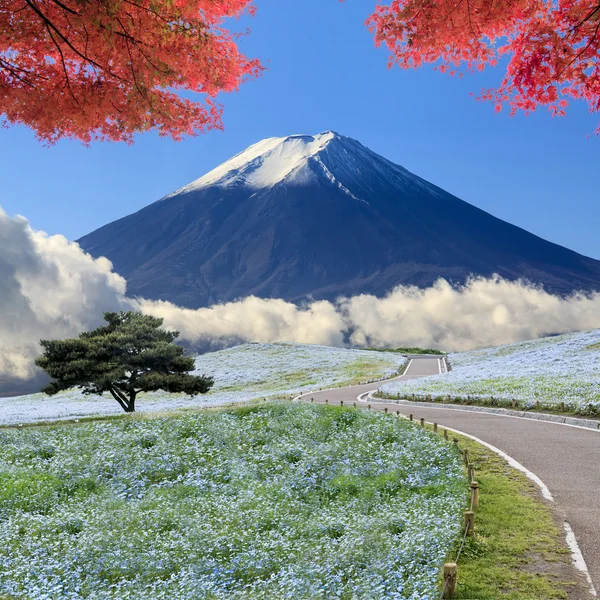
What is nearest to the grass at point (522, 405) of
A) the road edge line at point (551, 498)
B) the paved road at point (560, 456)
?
the paved road at point (560, 456)

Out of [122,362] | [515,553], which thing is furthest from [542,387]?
[122,362]

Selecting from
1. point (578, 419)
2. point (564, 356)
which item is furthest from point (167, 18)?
point (564, 356)

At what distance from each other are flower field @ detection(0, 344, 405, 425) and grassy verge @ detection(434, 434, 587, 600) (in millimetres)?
41308

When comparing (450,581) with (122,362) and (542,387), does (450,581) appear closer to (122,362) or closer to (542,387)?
(542,387)

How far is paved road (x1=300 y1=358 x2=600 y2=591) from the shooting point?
9.95m

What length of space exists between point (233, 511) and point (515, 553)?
5.38m

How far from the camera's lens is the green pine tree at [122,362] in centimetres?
3569

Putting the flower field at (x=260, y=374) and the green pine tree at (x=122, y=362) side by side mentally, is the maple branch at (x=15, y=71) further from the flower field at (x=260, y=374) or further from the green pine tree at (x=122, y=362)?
the flower field at (x=260, y=374)

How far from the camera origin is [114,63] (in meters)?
12.0

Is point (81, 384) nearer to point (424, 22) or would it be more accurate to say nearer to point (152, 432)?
point (152, 432)

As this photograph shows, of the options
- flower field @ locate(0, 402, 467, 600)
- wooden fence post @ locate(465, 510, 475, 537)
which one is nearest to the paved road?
wooden fence post @ locate(465, 510, 475, 537)

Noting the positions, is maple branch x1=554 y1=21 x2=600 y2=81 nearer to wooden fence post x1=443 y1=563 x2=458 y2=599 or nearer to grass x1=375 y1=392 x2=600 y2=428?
wooden fence post x1=443 y1=563 x2=458 y2=599

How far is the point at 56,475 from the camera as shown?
613 inches

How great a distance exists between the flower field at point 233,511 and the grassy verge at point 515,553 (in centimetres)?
48
